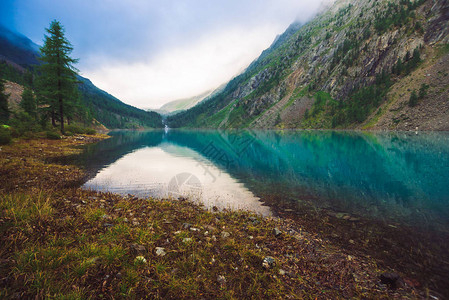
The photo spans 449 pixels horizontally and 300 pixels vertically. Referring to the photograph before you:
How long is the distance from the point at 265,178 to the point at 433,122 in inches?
3930

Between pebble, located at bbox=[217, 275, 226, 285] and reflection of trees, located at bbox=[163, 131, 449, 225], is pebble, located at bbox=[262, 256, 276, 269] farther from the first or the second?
reflection of trees, located at bbox=[163, 131, 449, 225]

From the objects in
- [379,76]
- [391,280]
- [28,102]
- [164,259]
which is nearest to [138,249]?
[164,259]

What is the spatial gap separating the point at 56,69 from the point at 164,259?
48324 millimetres

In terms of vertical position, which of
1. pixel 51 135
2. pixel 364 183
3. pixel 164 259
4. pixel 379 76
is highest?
pixel 379 76

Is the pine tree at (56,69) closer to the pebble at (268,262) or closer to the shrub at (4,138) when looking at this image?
the shrub at (4,138)

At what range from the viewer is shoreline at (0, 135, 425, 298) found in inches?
158

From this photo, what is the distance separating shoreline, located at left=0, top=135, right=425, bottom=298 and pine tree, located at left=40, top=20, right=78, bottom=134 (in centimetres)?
4181

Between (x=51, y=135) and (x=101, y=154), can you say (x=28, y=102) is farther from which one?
(x=101, y=154)

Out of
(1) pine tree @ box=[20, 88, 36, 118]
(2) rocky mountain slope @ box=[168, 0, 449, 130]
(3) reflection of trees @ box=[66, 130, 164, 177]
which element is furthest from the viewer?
(2) rocky mountain slope @ box=[168, 0, 449, 130]

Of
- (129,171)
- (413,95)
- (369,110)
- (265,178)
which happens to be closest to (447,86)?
(413,95)

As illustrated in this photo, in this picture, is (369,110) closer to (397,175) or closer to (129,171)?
(397,175)

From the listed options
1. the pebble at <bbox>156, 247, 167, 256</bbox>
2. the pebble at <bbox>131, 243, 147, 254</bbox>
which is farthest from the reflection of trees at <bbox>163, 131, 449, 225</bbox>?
the pebble at <bbox>131, 243, 147, 254</bbox>

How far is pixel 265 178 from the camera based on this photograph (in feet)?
62.6

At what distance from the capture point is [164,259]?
5.31 meters
